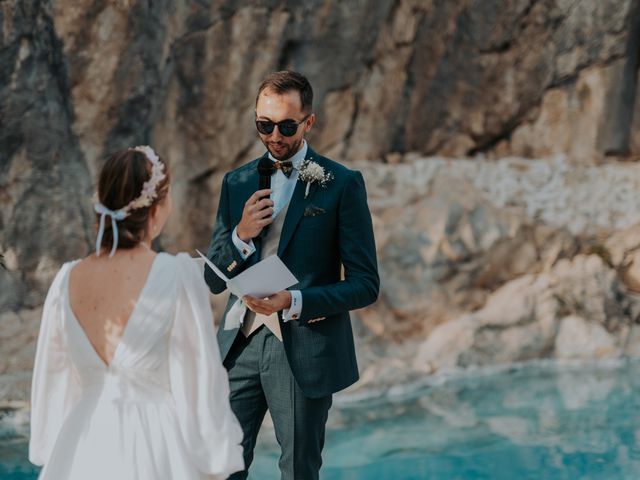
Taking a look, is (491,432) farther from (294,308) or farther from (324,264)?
(294,308)

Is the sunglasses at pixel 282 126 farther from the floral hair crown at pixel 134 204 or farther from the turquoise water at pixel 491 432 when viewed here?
the turquoise water at pixel 491 432

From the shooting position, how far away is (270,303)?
9.37 ft

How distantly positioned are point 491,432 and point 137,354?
390 cm

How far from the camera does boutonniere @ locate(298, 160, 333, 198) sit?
3061mm

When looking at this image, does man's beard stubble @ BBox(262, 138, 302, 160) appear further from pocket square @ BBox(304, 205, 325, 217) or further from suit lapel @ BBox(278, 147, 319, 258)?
pocket square @ BBox(304, 205, 325, 217)

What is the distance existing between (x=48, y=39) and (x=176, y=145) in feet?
4.56

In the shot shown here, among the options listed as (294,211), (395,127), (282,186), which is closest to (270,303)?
(294,211)

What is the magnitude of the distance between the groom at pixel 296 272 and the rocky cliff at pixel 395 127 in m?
3.90

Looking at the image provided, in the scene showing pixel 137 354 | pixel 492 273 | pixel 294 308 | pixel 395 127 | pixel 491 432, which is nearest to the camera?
pixel 137 354

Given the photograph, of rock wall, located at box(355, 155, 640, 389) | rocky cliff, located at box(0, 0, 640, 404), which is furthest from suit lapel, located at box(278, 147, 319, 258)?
rocky cliff, located at box(0, 0, 640, 404)

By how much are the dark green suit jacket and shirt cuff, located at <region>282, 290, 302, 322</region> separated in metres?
0.05

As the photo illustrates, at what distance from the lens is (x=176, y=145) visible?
7809 mm

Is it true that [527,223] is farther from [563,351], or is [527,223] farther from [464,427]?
[464,427]

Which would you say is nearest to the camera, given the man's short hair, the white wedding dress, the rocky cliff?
the white wedding dress
